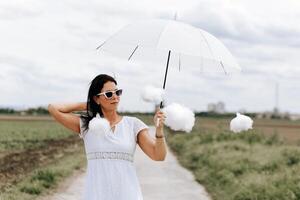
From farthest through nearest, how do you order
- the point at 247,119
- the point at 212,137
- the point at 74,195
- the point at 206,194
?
the point at 212,137, the point at 206,194, the point at 74,195, the point at 247,119

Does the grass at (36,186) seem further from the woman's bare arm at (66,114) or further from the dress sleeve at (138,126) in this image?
the dress sleeve at (138,126)

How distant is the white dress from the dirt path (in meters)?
7.65

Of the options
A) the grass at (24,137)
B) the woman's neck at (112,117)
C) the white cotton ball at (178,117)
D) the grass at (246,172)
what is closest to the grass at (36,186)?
the grass at (246,172)

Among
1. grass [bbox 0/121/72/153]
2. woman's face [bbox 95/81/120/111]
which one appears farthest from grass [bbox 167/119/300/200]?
grass [bbox 0/121/72/153]

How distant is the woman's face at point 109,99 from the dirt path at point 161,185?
7.66 meters

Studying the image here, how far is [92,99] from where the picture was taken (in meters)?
4.66

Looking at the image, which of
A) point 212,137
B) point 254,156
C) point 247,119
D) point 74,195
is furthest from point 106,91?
point 212,137

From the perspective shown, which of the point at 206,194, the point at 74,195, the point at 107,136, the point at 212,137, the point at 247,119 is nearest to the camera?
the point at 107,136

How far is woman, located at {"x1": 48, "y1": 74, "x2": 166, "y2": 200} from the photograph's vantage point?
14.6 ft

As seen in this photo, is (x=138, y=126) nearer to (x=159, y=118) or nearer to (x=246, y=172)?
(x=159, y=118)

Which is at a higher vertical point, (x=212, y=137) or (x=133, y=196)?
(x=133, y=196)

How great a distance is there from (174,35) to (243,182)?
9.41 meters

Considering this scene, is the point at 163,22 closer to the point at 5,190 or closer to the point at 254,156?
the point at 5,190

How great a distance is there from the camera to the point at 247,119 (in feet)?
16.2
